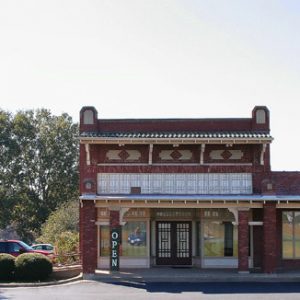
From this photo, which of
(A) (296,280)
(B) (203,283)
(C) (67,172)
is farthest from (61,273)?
(C) (67,172)

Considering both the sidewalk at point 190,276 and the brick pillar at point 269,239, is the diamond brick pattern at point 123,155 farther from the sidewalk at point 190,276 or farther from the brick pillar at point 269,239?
the brick pillar at point 269,239

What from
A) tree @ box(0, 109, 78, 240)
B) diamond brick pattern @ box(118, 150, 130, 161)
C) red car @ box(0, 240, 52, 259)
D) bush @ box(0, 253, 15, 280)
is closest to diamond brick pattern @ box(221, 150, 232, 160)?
diamond brick pattern @ box(118, 150, 130, 161)

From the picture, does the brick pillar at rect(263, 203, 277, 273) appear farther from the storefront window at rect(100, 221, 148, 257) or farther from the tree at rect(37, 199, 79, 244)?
the tree at rect(37, 199, 79, 244)

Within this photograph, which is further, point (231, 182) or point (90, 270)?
point (231, 182)

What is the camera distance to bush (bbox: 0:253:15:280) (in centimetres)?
2516

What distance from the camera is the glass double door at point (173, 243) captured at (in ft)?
94.5

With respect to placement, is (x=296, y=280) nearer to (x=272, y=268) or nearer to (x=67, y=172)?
(x=272, y=268)

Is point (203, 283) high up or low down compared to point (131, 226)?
down

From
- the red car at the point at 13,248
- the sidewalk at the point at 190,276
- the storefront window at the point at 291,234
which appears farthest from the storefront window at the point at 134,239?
the storefront window at the point at 291,234

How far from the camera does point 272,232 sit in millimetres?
26188

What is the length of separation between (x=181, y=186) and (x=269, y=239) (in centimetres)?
459

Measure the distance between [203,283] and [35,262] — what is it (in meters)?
6.94

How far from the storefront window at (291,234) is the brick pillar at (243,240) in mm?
2755

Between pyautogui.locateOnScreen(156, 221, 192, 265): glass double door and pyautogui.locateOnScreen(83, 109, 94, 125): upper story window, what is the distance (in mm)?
5845
